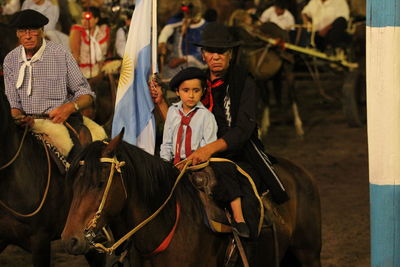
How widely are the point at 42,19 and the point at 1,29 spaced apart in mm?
6726

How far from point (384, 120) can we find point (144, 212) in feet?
5.75

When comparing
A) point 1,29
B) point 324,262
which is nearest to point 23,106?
point 324,262

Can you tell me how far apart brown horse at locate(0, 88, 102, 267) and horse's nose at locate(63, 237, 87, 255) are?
7.44ft

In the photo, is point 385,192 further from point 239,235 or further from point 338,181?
point 338,181

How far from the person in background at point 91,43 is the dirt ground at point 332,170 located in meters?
3.61

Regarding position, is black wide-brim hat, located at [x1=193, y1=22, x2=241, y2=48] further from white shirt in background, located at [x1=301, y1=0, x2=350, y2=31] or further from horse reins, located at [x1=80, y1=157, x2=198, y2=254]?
white shirt in background, located at [x1=301, y1=0, x2=350, y2=31]

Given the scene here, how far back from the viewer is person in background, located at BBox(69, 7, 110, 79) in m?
13.7

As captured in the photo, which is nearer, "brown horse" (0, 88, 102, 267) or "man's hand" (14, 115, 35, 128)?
"brown horse" (0, 88, 102, 267)

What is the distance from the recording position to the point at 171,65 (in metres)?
15.2

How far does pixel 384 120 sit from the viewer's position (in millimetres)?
4066

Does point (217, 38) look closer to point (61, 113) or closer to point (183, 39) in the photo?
point (61, 113)

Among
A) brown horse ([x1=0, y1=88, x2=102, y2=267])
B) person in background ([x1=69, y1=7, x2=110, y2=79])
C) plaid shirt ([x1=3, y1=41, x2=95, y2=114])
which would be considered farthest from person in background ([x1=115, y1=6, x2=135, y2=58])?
brown horse ([x1=0, y1=88, x2=102, y2=267])

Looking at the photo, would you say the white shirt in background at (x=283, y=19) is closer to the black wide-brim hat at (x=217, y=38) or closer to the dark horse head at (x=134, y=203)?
the black wide-brim hat at (x=217, y=38)

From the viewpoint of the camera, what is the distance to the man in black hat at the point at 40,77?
714 cm
